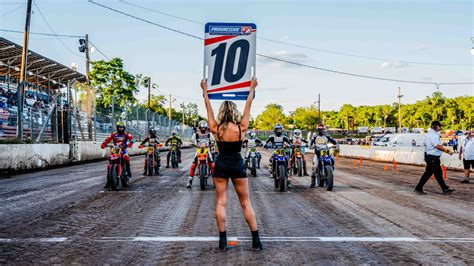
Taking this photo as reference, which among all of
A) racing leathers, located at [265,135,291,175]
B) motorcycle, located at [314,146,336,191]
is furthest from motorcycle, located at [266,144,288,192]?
motorcycle, located at [314,146,336,191]

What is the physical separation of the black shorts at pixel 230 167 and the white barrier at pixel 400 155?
20.9m

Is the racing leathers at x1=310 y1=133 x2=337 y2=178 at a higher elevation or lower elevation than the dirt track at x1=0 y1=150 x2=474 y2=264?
higher

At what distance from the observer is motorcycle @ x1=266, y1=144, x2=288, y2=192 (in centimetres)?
1283

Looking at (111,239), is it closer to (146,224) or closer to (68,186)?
(146,224)

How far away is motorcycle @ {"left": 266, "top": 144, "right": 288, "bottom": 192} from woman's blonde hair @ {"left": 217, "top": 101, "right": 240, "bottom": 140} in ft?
23.1

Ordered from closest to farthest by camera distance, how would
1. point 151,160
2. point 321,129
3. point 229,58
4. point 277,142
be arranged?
point 229,58
point 277,142
point 321,129
point 151,160

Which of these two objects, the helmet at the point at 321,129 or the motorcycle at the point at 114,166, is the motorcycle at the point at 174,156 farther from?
the helmet at the point at 321,129

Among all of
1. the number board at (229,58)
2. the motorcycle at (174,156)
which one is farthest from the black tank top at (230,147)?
the motorcycle at (174,156)

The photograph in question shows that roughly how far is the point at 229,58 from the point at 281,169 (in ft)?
21.9

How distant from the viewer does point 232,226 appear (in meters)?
7.71

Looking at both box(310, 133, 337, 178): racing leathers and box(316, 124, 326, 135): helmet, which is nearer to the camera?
box(310, 133, 337, 178): racing leathers

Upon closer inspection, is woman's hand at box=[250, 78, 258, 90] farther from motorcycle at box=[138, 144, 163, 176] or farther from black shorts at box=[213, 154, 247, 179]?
motorcycle at box=[138, 144, 163, 176]

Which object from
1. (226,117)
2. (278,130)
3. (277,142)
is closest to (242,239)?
(226,117)

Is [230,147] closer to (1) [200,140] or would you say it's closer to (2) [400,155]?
(1) [200,140]
